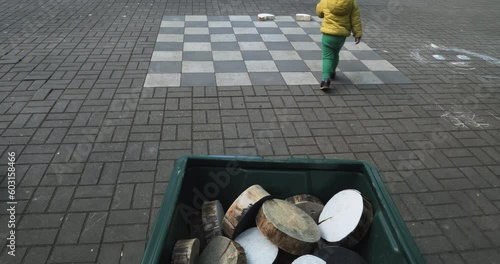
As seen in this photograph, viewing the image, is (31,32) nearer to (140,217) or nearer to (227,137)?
(227,137)

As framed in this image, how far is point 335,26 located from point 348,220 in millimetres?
3369

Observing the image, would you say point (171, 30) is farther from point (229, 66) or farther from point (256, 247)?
point (256, 247)

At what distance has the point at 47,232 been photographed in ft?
8.34

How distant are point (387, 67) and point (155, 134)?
377 centimetres

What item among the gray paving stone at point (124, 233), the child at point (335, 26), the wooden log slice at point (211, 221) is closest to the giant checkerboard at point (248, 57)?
the child at point (335, 26)

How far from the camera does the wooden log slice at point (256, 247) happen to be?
158 cm

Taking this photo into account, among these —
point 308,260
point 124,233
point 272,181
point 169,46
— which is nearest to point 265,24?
point 169,46

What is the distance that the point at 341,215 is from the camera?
167 centimetres

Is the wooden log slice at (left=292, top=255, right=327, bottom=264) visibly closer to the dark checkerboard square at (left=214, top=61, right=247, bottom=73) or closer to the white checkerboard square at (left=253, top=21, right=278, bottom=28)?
the dark checkerboard square at (left=214, top=61, right=247, bottom=73)

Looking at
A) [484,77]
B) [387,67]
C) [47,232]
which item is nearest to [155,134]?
[47,232]

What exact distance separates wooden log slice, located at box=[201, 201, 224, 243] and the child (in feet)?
10.8

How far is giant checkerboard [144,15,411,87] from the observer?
16.4 feet

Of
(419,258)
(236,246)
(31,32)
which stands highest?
(419,258)

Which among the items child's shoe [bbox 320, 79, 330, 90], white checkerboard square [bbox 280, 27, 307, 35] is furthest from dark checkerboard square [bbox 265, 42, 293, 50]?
child's shoe [bbox 320, 79, 330, 90]
